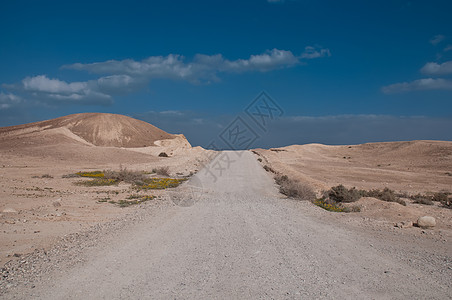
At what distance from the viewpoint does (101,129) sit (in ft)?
253

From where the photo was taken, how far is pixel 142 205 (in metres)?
11.4

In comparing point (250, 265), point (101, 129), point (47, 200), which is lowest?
point (250, 265)

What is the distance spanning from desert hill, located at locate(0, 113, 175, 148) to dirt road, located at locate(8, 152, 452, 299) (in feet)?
222

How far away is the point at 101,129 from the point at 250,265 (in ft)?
262

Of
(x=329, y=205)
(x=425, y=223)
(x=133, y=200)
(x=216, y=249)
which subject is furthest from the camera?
(x=133, y=200)

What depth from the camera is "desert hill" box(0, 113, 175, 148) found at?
2832 inches

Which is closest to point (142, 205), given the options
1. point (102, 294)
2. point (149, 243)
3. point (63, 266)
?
point (149, 243)

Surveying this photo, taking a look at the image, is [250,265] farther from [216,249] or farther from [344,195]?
[344,195]

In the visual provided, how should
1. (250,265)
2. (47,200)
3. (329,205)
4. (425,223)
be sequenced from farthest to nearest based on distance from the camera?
(47,200), (329,205), (425,223), (250,265)

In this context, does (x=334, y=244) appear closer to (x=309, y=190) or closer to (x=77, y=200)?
(x=309, y=190)

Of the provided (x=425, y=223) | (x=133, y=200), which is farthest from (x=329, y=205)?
(x=133, y=200)

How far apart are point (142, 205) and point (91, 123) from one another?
76825mm

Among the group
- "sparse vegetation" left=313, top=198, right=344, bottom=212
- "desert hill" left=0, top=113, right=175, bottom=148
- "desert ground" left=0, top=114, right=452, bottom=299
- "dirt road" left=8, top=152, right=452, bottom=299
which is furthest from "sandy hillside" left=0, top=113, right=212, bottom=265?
"desert hill" left=0, top=113, right=175, bottom=148

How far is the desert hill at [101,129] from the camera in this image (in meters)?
71.9
